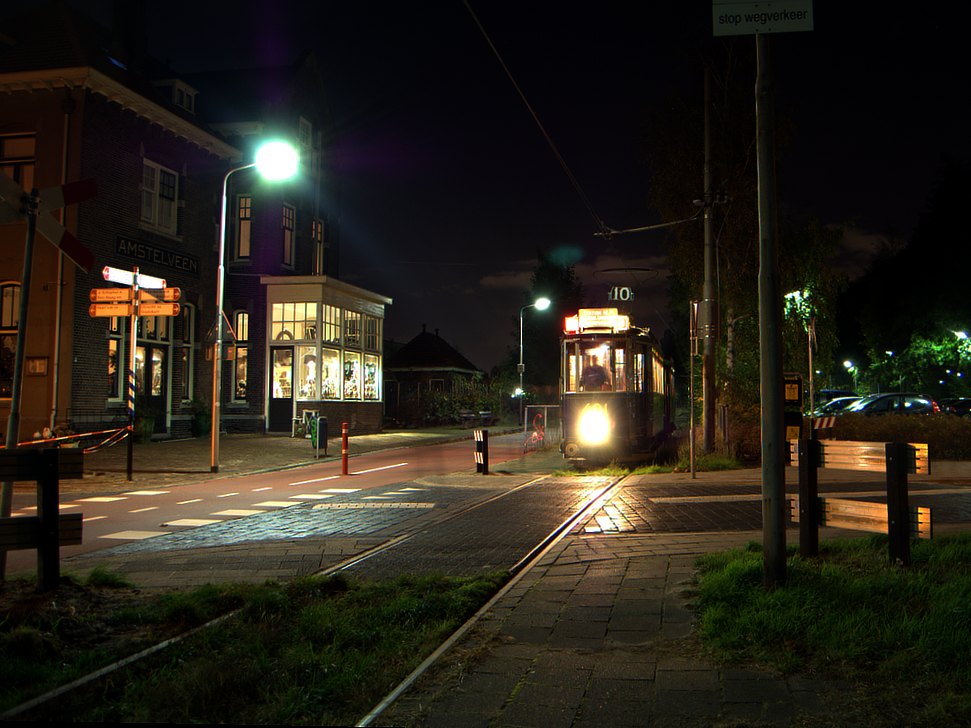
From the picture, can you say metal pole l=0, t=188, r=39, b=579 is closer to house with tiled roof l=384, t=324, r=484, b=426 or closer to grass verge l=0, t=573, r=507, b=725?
grass verge l=0, t=573, r=507, b=725

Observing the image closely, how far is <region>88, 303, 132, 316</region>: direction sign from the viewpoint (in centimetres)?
1850

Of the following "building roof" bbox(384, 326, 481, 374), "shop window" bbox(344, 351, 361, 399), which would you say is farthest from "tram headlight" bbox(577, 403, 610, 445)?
"building roof" bbox(384, 326, 481, 374)

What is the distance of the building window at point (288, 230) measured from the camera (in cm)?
3484

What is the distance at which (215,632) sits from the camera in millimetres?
5414

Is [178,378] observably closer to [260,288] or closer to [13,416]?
[260,288]

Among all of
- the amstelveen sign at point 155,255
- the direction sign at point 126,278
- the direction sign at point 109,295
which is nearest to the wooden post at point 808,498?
the direction sign at point 126,278

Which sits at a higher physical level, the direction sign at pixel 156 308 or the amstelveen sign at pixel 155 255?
the amstelveen sign at pixel 155 255

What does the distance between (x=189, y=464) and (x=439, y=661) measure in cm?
1785

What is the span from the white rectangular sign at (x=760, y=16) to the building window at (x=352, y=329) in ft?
97.6

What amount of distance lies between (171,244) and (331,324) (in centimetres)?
760

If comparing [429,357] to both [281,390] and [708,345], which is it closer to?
[281,390]

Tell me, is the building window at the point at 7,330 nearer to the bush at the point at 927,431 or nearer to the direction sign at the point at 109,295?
the direction sign at the point at 109,295

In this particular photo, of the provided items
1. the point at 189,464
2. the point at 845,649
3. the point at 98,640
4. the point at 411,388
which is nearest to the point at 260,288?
the point at 189,464

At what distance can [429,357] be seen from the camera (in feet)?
193
